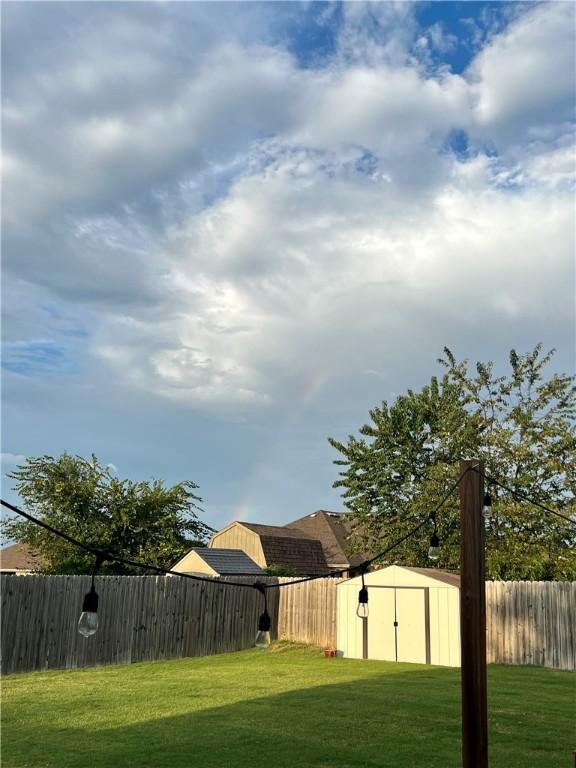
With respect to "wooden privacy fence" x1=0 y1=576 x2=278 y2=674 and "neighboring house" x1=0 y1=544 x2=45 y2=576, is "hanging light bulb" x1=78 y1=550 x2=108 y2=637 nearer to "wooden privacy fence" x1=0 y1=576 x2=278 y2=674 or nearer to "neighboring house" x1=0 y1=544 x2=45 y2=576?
"wooden privacy fence" x1=0 y1=576 x2=278 y2=674

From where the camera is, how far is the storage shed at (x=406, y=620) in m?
19.6

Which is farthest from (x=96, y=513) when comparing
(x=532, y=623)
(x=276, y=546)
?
(x=532, y=623)

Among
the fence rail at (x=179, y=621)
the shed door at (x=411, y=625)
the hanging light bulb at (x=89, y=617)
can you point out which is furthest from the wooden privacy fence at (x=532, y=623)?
the hanging light bulb at (x=89, y=617)

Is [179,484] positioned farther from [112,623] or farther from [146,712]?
[146,712]

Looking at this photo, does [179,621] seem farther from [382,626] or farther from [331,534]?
[331,534]

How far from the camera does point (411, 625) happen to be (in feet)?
66.0

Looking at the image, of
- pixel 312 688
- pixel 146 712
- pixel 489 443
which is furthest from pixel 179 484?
pixel 146 712

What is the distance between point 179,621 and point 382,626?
5605 mm

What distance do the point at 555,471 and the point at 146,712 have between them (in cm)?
1906

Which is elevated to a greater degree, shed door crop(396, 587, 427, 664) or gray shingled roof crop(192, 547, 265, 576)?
gray shingled roof crop(192, 547, 265, 576)

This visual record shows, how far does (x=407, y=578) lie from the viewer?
20.4m

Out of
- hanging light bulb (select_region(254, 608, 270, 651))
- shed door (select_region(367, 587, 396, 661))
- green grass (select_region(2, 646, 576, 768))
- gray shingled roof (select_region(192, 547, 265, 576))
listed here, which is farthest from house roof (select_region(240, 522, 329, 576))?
hanging light bulb (select_region(254, 608, 270, 651))

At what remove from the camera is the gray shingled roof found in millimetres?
24891

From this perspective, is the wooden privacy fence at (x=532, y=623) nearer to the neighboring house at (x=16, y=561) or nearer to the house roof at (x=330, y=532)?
the house roof at (x=330, y=532)
